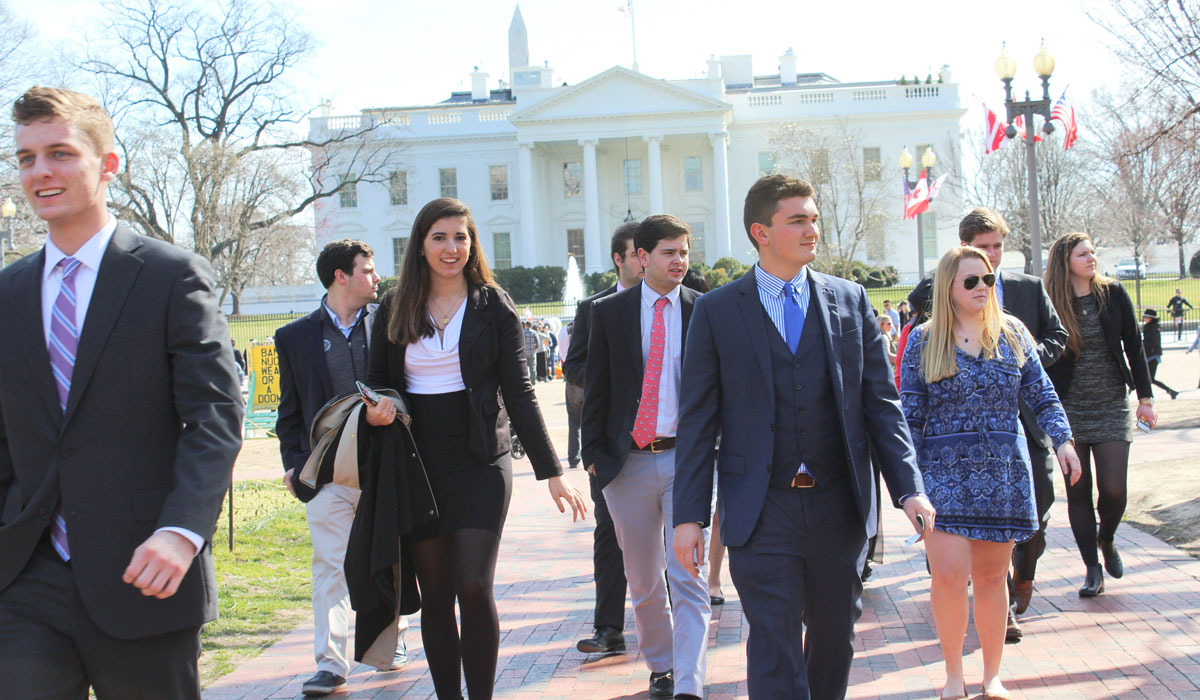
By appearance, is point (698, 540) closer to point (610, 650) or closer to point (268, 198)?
point (610, 650)

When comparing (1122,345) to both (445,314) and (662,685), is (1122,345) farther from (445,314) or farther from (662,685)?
(445,314)

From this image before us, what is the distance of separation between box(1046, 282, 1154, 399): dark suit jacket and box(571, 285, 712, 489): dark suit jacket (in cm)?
269

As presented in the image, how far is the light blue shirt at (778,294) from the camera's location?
3.78 meters

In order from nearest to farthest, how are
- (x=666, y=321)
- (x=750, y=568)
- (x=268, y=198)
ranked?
(x=750, y=568) → (x=666, y=321) → (x=268, y=198)

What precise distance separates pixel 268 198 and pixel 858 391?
1343 inches

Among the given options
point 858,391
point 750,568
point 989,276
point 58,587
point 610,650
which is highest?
point 989,276

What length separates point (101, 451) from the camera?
2.82 metres

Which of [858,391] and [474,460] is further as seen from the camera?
[474,460]

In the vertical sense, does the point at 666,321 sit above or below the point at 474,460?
above

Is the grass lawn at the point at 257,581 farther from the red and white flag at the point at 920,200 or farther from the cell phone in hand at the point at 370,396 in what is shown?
the red and white flag at the point at 920,200

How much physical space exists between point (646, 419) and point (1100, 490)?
10.7 feet

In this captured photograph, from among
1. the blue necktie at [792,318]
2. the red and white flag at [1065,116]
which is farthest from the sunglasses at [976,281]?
the red and white flag at [1065,116]

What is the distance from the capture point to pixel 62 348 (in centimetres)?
292

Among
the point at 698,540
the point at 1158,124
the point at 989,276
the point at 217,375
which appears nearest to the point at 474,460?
the point at 698,540
